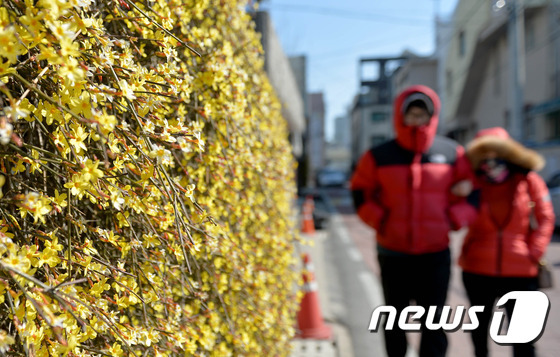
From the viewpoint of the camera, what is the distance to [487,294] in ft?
10.1

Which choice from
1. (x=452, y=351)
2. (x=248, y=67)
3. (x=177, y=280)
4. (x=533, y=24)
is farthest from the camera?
(x=533, y=24)

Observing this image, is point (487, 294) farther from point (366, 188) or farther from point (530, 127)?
point (530, 127)

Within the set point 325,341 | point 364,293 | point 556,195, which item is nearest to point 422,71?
point 556,195

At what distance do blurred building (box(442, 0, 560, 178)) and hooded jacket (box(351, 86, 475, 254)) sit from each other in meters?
11.1

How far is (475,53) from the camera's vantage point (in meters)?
22.0

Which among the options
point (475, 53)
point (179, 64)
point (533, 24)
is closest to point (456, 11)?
point (475, 53)

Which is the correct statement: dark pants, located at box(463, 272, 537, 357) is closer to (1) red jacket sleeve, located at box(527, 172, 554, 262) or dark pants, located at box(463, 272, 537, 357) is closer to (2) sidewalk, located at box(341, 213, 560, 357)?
(1) red jacket sleeve, located at box(527, 172, 554, 262)

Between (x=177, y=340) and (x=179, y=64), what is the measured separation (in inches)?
39.4

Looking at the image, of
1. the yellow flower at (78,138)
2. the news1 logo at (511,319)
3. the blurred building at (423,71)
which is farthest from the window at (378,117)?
the yellow flower at (78,138)

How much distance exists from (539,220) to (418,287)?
895 mm

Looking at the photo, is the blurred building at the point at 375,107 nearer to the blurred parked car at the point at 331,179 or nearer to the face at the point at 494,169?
the blurred parked car at the point at 331,179

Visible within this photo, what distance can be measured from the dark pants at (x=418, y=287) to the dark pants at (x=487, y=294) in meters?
0.27

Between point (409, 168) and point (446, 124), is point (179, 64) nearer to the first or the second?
point (409, 168)

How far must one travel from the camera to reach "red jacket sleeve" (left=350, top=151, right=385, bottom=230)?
10.2 feet
